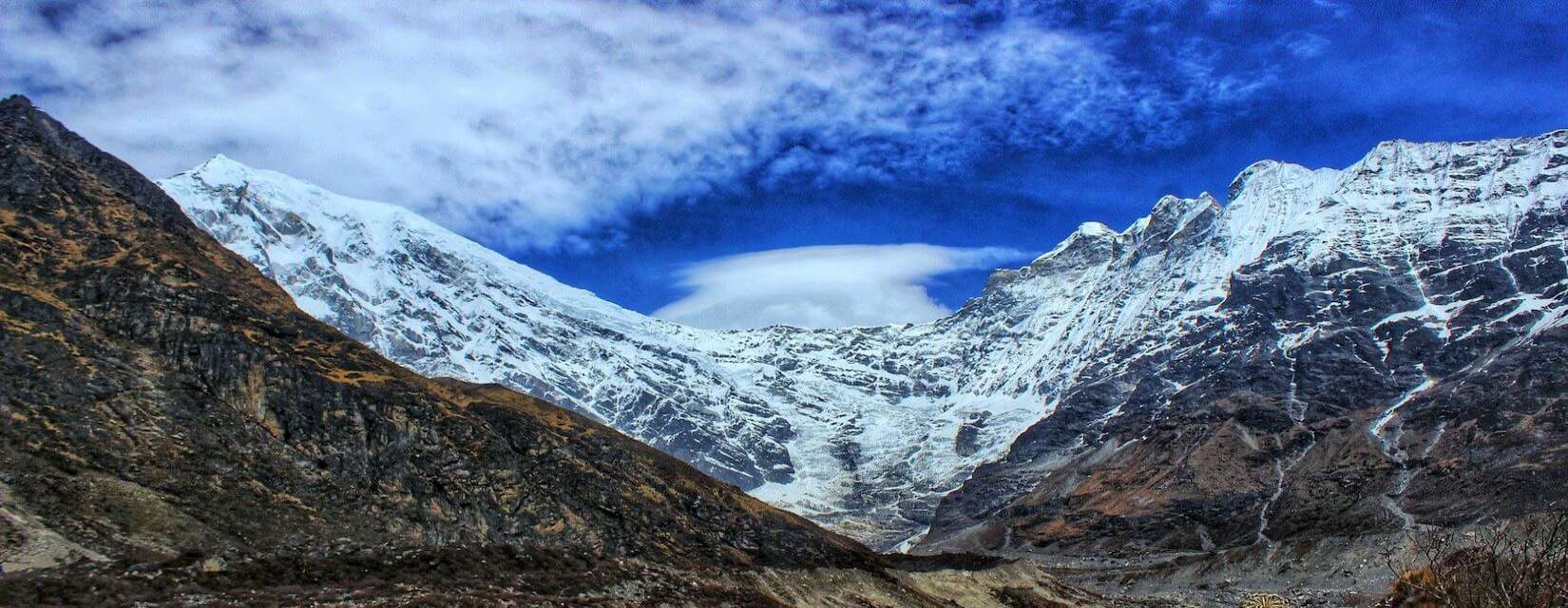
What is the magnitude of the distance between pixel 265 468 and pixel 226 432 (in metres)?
3.07

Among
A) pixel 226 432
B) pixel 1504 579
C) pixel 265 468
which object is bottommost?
pixel 265 468

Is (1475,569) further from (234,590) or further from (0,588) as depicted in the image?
(0,588)

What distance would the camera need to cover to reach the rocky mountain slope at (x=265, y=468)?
146 ft

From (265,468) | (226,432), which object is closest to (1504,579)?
(265,468)

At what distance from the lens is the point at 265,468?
194 feet

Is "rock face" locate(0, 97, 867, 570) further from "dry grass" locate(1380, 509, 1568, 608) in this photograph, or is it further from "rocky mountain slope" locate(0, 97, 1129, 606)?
"dry grass" locate(1380, 509, 1568, 608)

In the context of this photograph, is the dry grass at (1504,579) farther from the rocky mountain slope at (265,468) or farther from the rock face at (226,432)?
the rock face at (226,432)

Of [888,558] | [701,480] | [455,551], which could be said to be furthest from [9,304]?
[888,558]

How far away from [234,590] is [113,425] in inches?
816

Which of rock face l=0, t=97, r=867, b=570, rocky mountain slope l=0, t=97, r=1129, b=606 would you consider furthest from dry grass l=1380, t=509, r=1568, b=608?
rock face l=0, t=97, r=867, b=570

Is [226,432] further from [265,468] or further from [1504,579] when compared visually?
[1504,579]

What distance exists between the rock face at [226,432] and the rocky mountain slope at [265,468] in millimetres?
142

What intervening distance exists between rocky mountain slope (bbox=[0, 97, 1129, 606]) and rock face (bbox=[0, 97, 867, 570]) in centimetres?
14

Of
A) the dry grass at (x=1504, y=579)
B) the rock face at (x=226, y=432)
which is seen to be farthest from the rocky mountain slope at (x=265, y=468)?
the dry grass at (x=1504, y=579)
